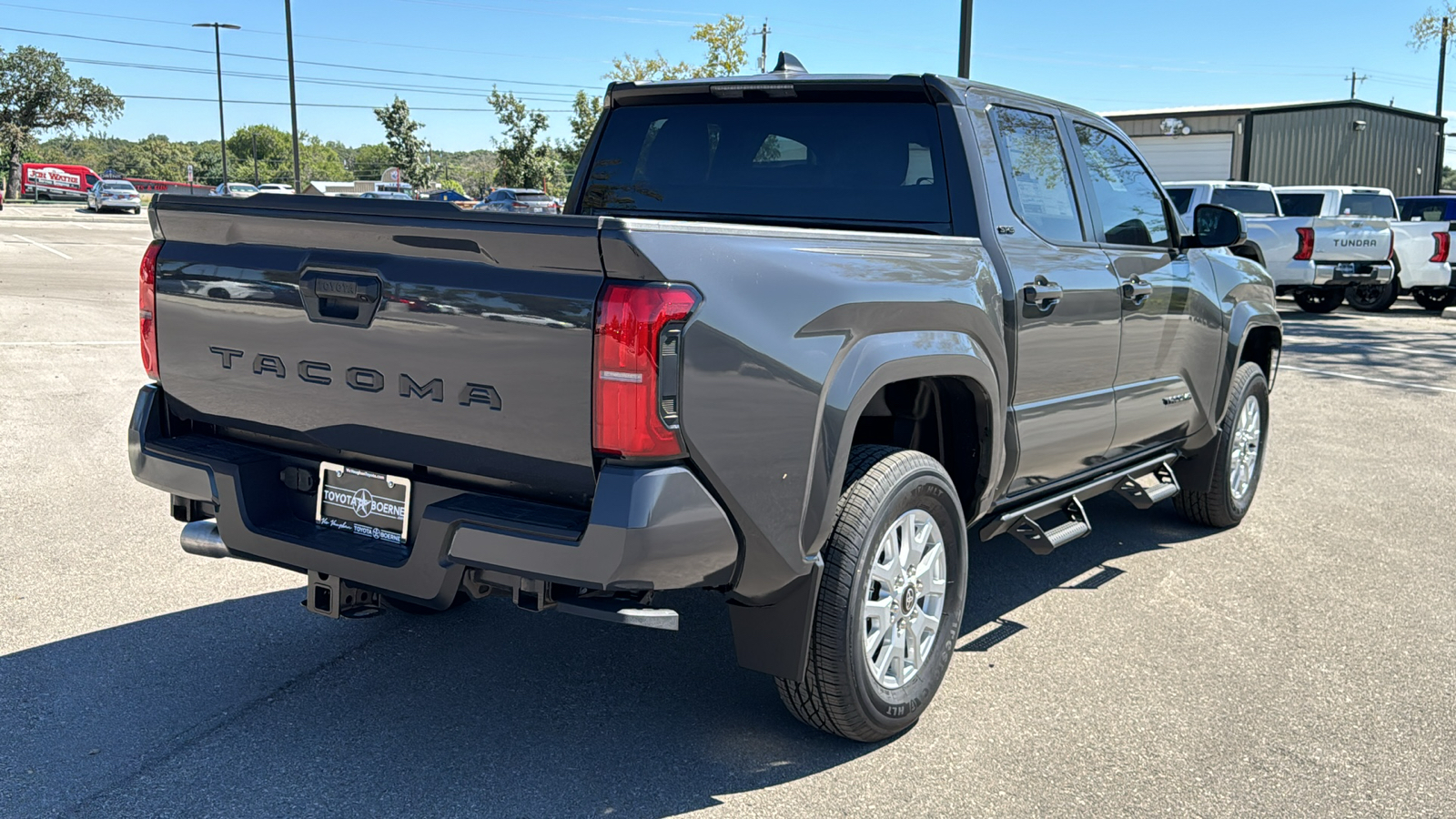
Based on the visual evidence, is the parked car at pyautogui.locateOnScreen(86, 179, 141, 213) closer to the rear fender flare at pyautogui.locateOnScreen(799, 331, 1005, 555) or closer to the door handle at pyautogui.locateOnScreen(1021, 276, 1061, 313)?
the door handle at pyautogui.locateOnScreen(1021, 276, 1061, 313)

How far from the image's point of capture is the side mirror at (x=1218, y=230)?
213 inches

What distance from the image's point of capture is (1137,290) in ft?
16.2

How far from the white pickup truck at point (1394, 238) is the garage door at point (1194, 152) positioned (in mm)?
15015

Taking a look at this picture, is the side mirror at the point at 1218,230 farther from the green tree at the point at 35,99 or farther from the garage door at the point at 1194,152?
the green tree at the point at 35,99

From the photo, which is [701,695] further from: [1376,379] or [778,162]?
[1376,379]

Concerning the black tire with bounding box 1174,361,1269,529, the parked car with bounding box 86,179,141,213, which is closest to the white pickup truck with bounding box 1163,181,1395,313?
the black tire with bounding box 1174,361,1269,529

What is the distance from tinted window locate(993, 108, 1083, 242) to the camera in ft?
14.4

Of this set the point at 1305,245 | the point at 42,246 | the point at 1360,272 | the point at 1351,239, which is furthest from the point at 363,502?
the point at 42,246

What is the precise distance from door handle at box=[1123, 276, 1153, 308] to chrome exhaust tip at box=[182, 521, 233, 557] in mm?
3471

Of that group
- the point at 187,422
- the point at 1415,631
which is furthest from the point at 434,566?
the point at 1415,631

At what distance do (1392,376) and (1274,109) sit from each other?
26296 mm

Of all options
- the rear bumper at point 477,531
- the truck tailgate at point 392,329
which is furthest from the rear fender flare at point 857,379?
the truck tailgate at point 392,329

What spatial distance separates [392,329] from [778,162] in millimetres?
1946

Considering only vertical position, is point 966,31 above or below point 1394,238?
above
